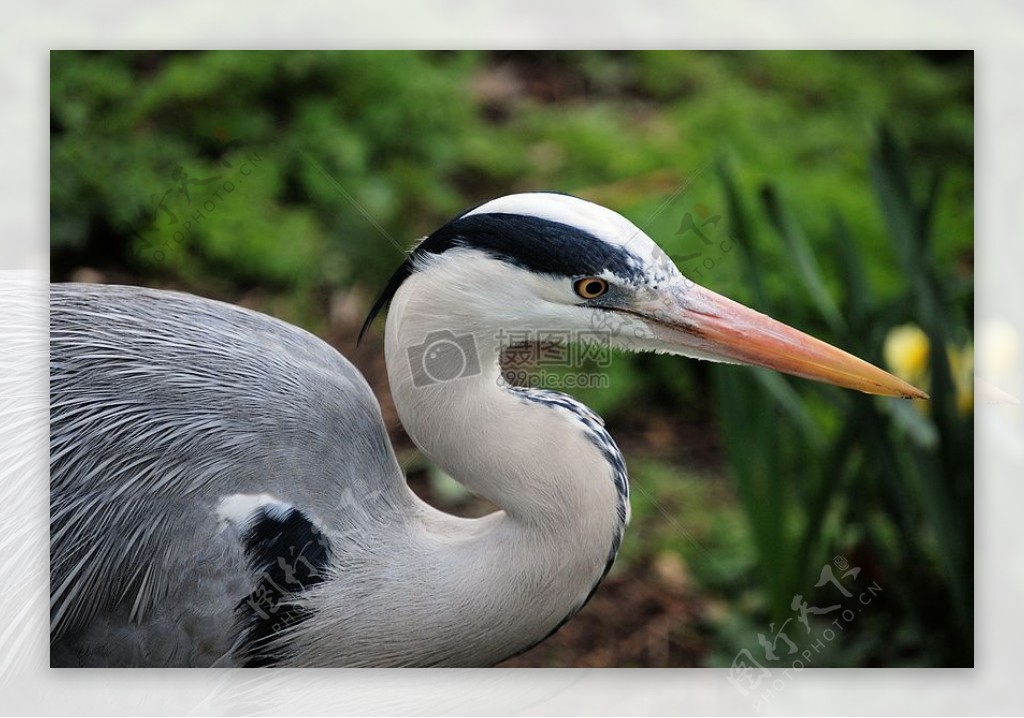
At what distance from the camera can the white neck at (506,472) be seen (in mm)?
1400

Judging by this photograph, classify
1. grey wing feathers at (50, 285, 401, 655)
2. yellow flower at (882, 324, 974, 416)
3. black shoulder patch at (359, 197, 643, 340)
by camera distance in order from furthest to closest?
1. yellow flower at (882, 324, 974, 416)
2. grey wing feathers at (50, 285, 401, 655)
3. black shoulder patch at (359, 197, 643, 340)

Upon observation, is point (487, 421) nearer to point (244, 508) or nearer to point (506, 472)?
point (506, 472)

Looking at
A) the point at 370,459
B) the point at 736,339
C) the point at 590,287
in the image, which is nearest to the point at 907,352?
the point at 736,339

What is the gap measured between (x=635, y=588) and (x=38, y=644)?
1.19 metres

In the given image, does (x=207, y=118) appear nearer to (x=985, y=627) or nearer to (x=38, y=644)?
(x=38, y=644)

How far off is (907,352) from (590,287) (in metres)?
0.92

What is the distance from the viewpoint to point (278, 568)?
142 cm

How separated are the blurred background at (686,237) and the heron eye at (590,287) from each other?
623 millimetres

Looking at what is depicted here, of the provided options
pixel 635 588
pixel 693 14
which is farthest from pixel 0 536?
pixel 693 14

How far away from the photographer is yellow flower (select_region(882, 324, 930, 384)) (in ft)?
6.43

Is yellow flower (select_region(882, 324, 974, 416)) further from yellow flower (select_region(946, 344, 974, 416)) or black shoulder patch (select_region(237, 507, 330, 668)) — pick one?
black shoulder patch (select_region(237, 507, 330, 668))

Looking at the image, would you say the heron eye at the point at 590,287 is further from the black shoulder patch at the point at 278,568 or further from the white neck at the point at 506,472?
the black shoulder patch at the point at 278,568

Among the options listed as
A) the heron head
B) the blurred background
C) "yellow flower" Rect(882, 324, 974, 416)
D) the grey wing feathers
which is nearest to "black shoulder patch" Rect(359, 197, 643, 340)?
the heron head

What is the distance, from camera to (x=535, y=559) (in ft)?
4.80
